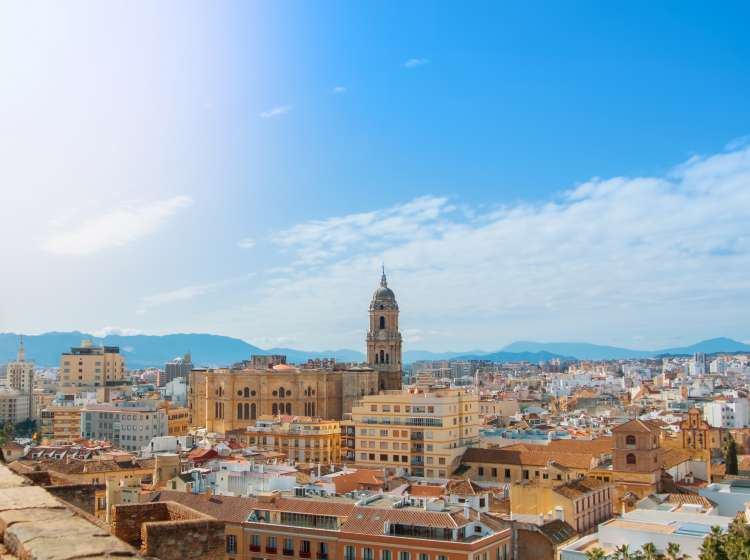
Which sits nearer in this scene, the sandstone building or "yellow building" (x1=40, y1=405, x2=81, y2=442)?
the sandstone building

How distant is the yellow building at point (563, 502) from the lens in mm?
37938

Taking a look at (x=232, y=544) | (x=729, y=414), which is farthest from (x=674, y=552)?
(x=729, y=414)

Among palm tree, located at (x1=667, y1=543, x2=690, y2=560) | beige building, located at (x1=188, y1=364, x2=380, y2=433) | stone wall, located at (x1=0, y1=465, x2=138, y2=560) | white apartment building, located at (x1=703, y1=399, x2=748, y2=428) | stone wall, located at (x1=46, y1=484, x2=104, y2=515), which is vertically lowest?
white apartment building, located at (x1=703, y1=399, x2=748, y2=428)

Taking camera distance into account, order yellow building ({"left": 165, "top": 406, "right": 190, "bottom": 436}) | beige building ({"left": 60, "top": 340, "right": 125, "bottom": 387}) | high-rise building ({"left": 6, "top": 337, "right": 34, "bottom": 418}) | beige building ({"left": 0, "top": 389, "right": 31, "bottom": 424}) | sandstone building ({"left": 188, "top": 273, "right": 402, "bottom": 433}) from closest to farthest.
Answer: sandstone building ({"left": 188, "top": 273, "right": 402, "bottom": 433}) < yellow building ({"left": 165, "top": 406, "right": 190, "bottom": 436}) < beige building ({"left": 0, "top": 389, "right": 31, "bottom": 424}) < beige building ({"left": 60, "top": 340, "right": 125, "bottom": 387}) < high-rise building ({"left": 6, "top": 337, "right": 34, "bottom": 418})

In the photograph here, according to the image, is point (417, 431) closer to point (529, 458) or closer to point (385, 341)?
point (529, 458)

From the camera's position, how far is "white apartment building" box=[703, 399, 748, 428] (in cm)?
10819

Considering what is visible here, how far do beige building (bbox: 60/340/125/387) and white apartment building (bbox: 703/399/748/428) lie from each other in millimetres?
84821

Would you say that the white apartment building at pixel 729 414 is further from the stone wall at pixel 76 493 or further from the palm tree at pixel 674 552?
the stone wall at pixel 76 493

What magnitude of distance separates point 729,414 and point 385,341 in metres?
48.4

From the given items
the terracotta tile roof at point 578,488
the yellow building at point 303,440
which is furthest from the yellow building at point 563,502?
the yellow building at point 303,440

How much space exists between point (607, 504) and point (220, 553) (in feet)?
126

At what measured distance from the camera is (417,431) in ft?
184

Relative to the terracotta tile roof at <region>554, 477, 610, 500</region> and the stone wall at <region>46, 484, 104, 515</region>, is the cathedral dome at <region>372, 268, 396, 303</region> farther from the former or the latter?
the stone wall at <region>46, 484, 104, 515</region>

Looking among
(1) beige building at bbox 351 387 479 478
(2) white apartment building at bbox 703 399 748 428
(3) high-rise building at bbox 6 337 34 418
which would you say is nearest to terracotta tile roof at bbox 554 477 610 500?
(1) beige building at bbox 351 387 479 478
